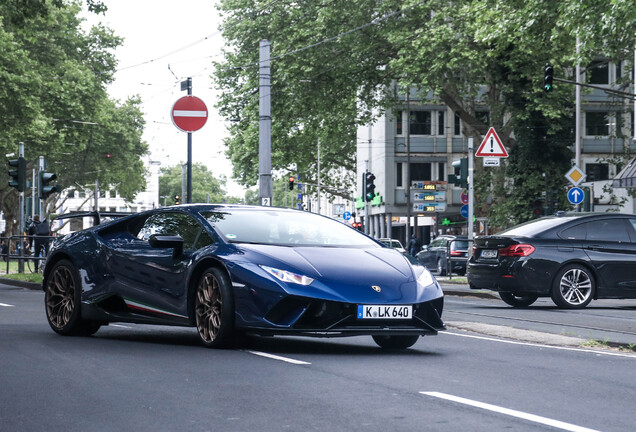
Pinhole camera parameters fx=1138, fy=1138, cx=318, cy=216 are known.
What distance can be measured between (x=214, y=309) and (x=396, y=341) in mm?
1771

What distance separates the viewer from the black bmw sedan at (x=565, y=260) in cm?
1777

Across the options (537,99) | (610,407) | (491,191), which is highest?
(537,99)

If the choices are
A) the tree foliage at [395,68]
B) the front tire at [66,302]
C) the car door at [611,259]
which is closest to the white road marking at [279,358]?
the front tire at [66,302]

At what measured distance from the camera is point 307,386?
743 cm

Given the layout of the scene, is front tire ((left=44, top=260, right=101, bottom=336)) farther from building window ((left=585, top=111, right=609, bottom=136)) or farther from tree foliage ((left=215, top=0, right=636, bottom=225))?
building window ((left=585, top=111, right=609, bottom=136))

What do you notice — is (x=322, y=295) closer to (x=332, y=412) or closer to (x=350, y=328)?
(x=350, y=328)

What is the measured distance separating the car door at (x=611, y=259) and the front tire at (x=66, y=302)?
936cm

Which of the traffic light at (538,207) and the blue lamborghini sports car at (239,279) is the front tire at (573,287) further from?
the traffic light at (538,207)

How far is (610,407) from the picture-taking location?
268 inches

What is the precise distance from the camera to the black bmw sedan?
17.8 m

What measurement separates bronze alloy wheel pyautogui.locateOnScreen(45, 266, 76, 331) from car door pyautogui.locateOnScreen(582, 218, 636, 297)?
30.7ft

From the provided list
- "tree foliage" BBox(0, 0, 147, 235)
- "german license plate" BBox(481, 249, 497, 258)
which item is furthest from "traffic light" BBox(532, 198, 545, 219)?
"german license plate" BBox(481, 249, 497, 258)

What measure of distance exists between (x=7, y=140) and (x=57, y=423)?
117 ft

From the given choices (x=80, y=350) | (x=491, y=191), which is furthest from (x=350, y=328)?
(x=491, y=191)
